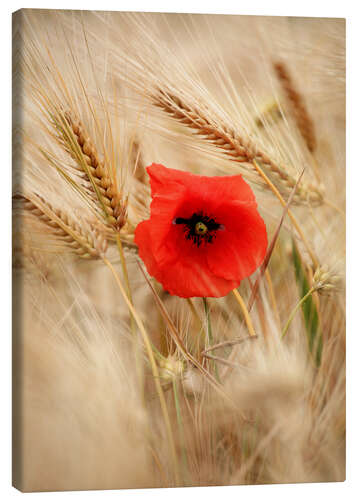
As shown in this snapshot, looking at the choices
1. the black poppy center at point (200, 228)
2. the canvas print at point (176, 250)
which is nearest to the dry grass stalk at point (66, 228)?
→ the canvas print at point (176, 250)

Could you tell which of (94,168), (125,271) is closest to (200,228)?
(125,271)

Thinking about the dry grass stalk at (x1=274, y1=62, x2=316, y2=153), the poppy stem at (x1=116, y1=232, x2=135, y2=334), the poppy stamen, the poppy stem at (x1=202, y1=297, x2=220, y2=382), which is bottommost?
the poppy stem at (x1=202, y1=297, x2=220, y2=382)

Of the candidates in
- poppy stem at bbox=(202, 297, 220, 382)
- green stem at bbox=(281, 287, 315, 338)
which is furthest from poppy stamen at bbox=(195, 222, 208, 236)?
green stem at bbox=(281, 287, 315, 338)

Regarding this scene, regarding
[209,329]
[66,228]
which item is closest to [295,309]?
[209,329]

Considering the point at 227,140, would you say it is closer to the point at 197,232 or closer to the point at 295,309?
the point at 197,232

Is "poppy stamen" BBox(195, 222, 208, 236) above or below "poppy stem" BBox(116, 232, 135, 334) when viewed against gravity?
above

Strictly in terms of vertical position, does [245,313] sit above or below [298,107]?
below

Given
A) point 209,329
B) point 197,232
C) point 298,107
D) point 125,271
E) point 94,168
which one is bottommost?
point 209,329

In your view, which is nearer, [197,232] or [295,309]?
[197,232]

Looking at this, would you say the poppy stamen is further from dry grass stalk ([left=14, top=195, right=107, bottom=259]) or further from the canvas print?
dry grass stalk ([left=14, top=195, right=107, bottom=259])
